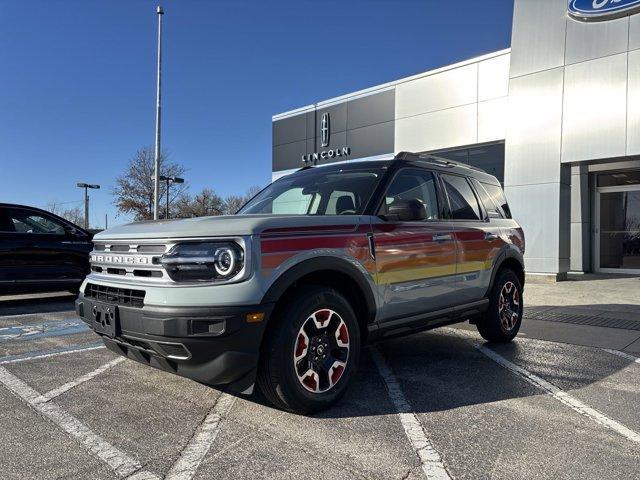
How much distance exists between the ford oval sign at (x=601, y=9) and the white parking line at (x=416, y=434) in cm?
1178

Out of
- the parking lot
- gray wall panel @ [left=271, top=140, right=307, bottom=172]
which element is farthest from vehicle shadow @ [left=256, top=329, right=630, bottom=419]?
gray wall panel @ [left=271, top=140, right=307, bottom=172]

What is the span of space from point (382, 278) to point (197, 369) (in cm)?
159

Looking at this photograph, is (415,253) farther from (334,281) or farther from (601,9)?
(601,9)

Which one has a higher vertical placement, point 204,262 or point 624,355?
point 204,262

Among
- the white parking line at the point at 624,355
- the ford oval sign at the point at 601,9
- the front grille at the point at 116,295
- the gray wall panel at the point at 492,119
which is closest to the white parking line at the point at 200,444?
the front grille at the point at 116,295

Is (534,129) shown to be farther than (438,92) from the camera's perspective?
No

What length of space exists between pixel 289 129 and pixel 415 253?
60.1ft

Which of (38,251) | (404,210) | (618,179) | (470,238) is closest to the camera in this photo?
(404,210)

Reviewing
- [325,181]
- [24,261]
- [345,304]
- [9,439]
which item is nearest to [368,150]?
[24,261]

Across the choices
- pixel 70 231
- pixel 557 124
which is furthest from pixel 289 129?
pixel 70 231

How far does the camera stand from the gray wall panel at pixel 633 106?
37.9 ft

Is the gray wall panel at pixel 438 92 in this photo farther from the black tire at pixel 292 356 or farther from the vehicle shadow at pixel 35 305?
the black tire at pixel 292 356

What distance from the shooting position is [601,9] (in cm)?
1212

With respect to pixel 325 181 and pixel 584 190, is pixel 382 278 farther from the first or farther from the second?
pixel 584 190
